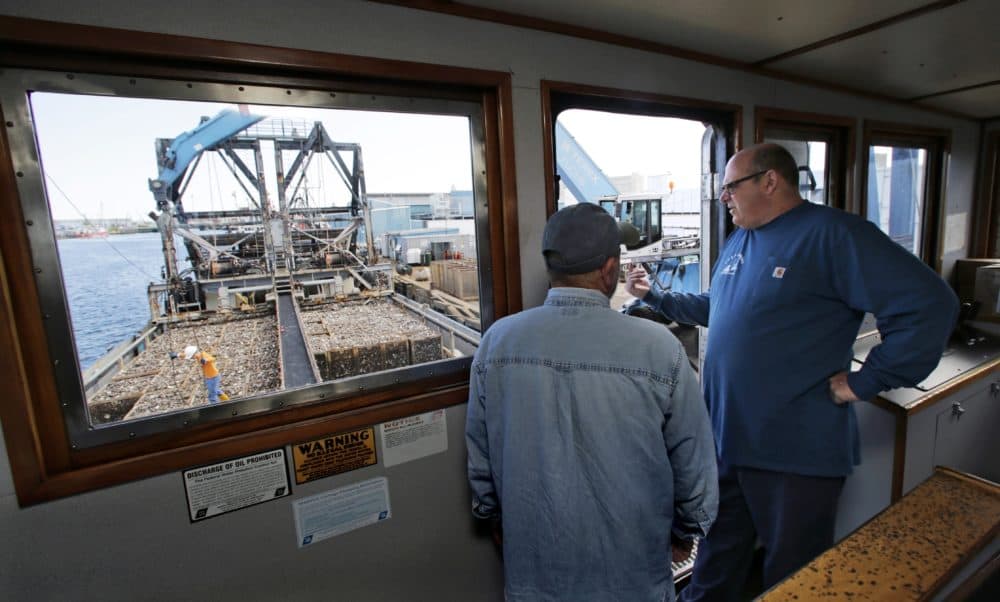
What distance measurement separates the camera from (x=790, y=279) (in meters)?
1.47

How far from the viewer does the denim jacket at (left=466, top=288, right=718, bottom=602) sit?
1032 millimetres

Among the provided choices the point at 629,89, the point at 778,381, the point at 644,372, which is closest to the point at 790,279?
the point at 778,381

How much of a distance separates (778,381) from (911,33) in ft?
4.86

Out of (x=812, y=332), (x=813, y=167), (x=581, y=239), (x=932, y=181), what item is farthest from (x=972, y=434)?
(x=581, y=239)

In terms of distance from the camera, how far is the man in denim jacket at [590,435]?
40.7 inches

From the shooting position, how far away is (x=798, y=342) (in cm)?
146

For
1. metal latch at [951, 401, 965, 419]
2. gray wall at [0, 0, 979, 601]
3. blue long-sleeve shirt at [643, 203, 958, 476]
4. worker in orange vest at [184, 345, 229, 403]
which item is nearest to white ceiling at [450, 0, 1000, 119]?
gray wall at [0, 0, 979, 601]

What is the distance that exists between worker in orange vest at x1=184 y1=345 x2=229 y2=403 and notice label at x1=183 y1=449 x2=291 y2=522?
0.18m

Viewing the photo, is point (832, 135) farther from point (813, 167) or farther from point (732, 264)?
point (732, 264)

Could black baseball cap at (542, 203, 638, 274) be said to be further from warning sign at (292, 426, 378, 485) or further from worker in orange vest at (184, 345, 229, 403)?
worker in orange vest at (184, 345, 229, 403)

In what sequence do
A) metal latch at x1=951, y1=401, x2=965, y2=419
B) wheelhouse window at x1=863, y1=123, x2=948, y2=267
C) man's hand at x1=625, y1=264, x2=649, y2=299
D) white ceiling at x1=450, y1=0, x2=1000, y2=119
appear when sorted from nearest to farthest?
white ceiling at x1=450, y1=0, x2=1000, y2=119 < man's hand at x1=625, y1=264, x2=649, y2=299 < metal latch at x1=951, y1=401, x2=965, y2=419 < wheelhouse window at x1=863, y1=123, x2=948, y2=267

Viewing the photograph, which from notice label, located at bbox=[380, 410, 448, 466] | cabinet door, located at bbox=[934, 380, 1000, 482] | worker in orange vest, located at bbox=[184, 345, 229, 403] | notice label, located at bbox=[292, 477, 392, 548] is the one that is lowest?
cabinet door, located at bbox=[934, 380, 1000, 482]

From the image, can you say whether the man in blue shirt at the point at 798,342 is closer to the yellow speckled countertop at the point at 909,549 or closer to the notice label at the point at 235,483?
the yellow speckled countertop at the point at 909,549

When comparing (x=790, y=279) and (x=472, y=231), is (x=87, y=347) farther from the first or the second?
(x=790, y=279)
